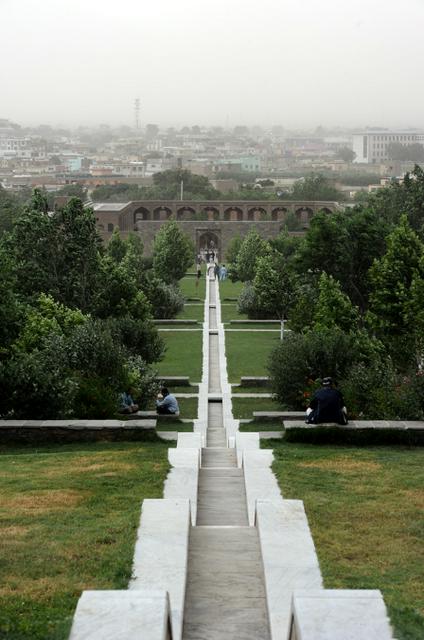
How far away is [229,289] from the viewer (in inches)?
2008

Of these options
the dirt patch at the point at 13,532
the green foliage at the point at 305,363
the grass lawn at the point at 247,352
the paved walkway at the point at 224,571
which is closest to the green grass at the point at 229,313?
the grass lawn at the point at 247,352

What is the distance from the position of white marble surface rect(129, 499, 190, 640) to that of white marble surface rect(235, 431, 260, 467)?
3.76 m

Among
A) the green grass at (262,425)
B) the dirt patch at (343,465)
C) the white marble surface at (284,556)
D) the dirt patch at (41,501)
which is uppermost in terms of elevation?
the white marble surface at (284,556)

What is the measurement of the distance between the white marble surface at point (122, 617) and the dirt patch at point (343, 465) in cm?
552

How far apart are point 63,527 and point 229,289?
42831 mm

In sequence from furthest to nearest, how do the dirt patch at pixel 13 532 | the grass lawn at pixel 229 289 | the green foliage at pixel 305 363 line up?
the grass lawn at pixel 229 289
the green foliage at pixel 305 363
the dirt patch at pixel 13 532

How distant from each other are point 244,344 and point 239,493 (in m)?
20.7

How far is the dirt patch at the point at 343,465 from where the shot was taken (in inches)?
428

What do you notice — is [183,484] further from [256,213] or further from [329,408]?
[256,213]

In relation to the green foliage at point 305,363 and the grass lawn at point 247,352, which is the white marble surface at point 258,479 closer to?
the green foliage at point 305,363

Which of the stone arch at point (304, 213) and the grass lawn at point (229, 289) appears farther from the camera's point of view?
the stone arch at point (304, 213)

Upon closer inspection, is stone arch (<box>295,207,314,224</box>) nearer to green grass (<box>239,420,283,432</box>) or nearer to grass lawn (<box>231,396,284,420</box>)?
grass lawn (<box>231,396,284,420</box>)

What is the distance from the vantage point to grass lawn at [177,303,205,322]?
3856 cm

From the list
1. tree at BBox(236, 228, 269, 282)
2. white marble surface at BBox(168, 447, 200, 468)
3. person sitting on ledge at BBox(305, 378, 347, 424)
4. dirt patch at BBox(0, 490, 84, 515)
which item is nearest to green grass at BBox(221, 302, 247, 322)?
tree at BBox(236, 228, 269, 282)
